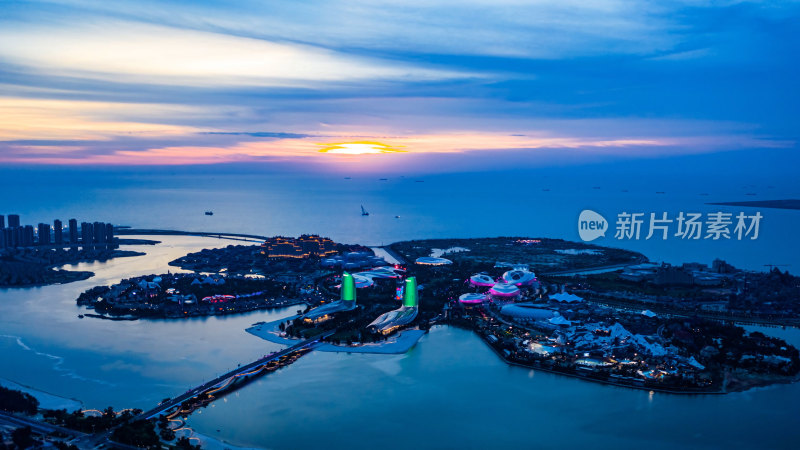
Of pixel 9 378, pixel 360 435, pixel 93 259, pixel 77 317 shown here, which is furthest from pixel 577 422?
pixel 93 259

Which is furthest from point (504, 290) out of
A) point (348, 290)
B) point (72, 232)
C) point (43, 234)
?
point (43, 234)

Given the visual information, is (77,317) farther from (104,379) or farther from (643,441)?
(643,441)

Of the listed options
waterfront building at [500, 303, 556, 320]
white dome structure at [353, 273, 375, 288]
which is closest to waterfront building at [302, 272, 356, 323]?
white dome structure at [353, 273, 375, 288]

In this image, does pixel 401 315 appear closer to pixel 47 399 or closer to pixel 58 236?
pixel 47 399

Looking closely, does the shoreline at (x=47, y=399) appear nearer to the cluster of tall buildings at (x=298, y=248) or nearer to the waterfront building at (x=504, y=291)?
the waterfront building at (x=504, y=291)

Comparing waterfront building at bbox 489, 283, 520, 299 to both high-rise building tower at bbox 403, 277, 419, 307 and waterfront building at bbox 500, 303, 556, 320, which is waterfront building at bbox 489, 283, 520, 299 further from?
high-rise building tower at bbox 403, 277, 419, 307

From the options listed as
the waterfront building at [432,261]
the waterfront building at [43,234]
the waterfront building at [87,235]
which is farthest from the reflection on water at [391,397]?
the waterfront building at [43,234]

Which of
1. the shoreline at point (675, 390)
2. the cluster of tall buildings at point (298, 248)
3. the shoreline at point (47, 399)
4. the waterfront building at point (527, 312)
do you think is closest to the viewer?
the shoreline at point (47, 399)
